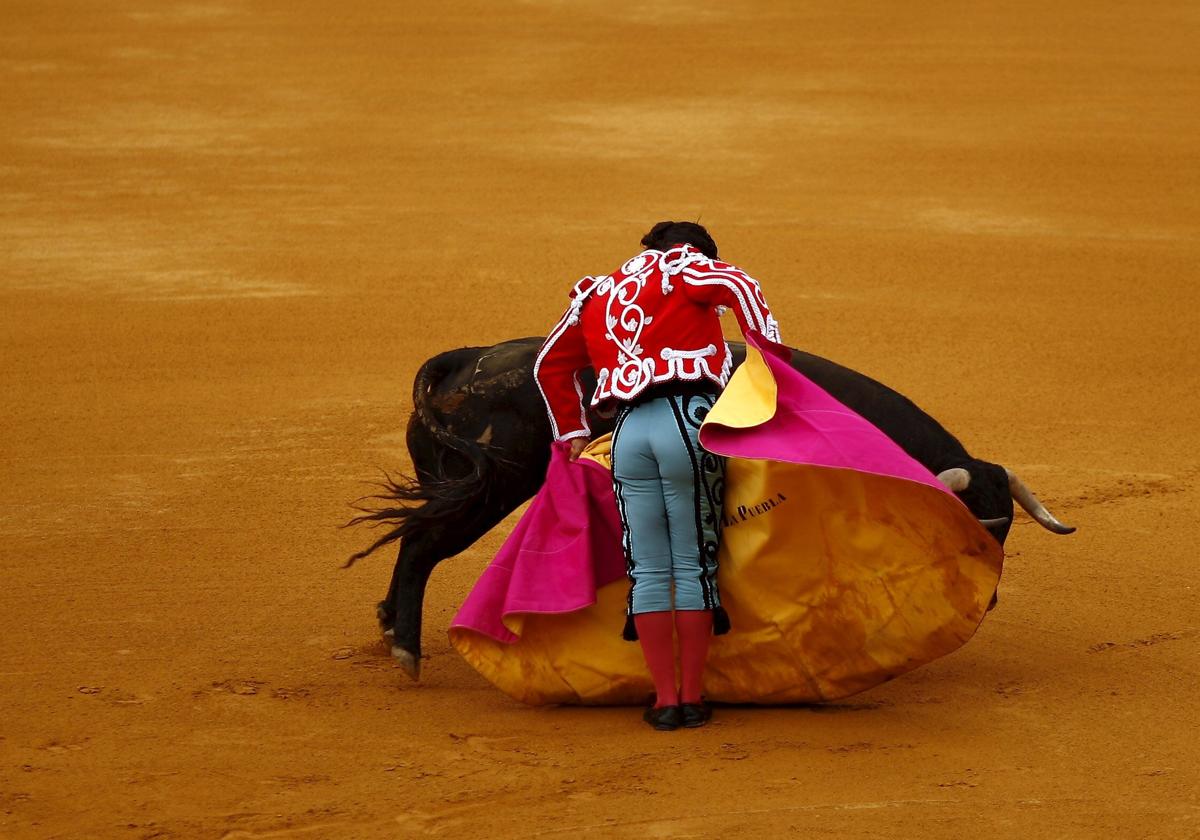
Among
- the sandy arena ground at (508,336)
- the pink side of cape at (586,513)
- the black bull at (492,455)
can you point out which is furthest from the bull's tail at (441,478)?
the sandy arena ground at (508,336)

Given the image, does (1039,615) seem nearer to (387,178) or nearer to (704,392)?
(704,392)

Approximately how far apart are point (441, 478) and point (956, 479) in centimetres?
168

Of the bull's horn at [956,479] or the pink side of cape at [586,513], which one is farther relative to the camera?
the bull's horn at [956,479]

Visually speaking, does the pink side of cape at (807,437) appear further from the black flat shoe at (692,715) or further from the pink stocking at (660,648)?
the black flat shoe at (692,715)

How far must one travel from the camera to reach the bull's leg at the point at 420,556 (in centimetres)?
559

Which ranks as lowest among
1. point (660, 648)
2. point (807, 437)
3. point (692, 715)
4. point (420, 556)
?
point (692, 715)

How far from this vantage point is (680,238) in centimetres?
503

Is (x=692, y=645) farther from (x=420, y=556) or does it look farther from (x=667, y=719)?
(x=420, y=556)

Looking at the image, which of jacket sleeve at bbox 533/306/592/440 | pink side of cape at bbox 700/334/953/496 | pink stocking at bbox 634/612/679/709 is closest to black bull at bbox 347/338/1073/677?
jacket sleeve at bbox 533/306/592/440

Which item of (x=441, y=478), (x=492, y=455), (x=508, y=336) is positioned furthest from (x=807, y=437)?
(x=508, y=336)

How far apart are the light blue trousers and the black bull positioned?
Answer: 0.71 m

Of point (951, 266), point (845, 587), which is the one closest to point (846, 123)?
point (951, 266)

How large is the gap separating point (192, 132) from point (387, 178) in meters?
2.40

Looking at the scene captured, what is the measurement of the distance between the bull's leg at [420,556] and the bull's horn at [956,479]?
4.52 feet
